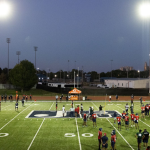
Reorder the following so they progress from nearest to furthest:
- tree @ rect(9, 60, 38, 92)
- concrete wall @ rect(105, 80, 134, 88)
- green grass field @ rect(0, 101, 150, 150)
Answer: green grass field @ rect(0, 101, 150, 150), tree @ rect(9, 60, 38, 92), concrete wall @ rect(105, 80, 134, 88)

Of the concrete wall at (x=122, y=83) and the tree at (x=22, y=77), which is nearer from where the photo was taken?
the tree at (x=22, y=77)

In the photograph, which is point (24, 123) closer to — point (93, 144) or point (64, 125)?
point (64, 125)

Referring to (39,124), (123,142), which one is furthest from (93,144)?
(39,124)

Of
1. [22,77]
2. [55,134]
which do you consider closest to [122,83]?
[22,77]

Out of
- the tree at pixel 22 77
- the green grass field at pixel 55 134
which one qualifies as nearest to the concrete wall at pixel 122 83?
the tree at pixel 22 77

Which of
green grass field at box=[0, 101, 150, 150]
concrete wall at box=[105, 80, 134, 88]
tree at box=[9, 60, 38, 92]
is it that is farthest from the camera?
concrete wall at box=[105, 80, 134, 88]

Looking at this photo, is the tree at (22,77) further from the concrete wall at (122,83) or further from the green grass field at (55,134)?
the green grass field at (55,134)

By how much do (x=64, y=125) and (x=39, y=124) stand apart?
2.50m

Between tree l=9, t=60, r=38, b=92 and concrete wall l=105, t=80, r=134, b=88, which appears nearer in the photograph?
tree l=9, t=60, r=38, b=92

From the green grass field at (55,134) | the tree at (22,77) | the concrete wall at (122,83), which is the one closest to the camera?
the green grass field at (55,134)

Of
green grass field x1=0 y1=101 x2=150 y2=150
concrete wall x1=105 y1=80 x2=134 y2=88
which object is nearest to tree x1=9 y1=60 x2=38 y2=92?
concrete wall x1=105 y1=80 x2=134 y2=88

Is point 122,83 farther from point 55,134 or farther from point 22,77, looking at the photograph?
point 55,134

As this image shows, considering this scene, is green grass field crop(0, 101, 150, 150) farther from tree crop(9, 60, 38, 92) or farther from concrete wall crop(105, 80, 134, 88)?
concrete wall crop(105, 80, 134, 88)

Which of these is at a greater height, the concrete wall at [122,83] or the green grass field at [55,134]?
the concrete wall at [122,83]
